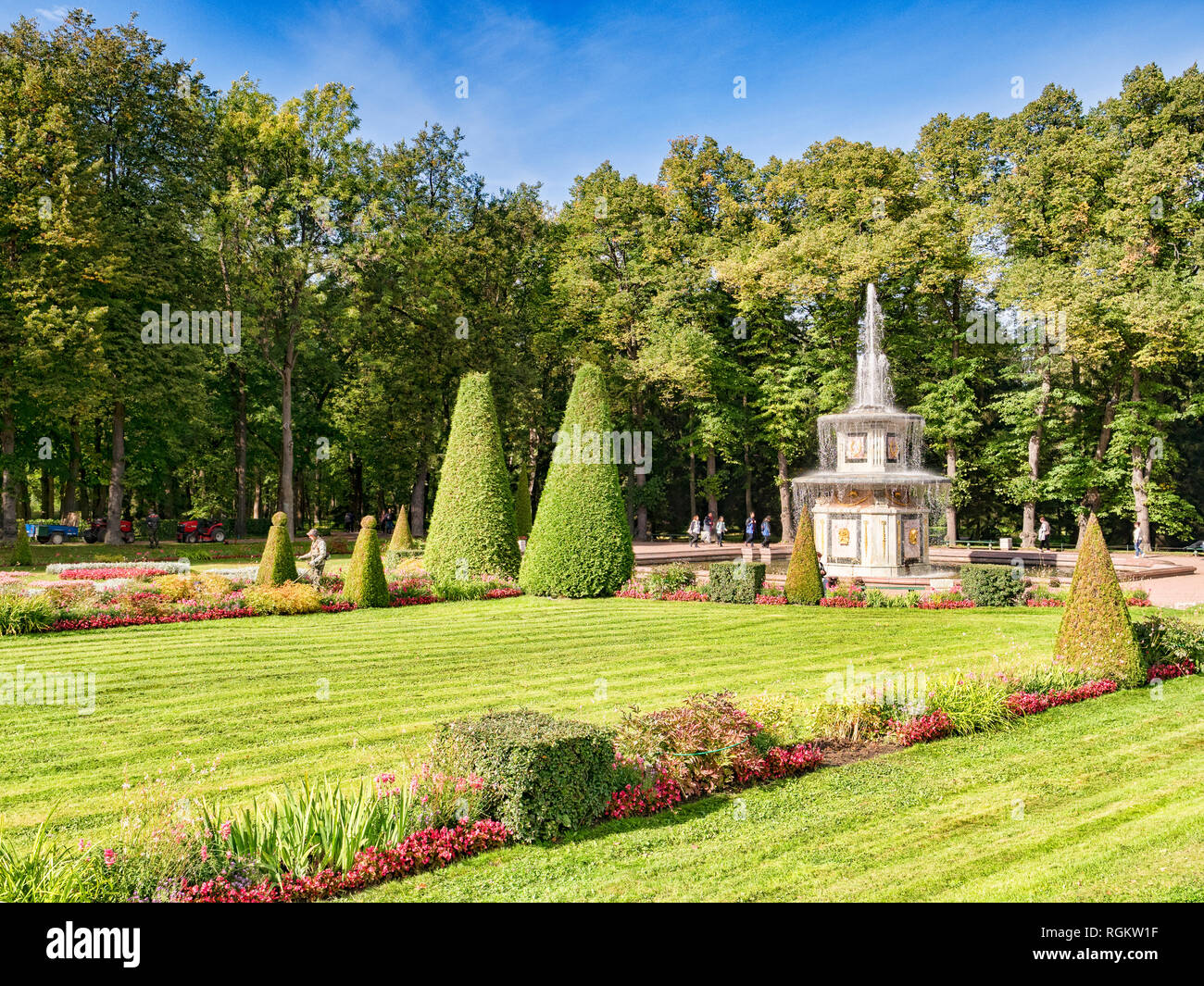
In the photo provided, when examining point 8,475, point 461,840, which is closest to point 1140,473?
point 461,840

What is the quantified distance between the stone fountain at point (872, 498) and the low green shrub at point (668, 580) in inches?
206

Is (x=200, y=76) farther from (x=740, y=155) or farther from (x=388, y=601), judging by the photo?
(x=388, y=601)

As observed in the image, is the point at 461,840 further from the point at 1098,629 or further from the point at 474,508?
the point at 474,508

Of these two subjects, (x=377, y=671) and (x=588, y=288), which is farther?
(x=588, y=288)

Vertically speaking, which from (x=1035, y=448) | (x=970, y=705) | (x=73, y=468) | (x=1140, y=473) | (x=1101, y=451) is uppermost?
(x=1035, y=448)

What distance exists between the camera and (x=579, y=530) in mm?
21641

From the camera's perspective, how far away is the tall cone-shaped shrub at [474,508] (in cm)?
2247

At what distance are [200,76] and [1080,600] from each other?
131 feet
